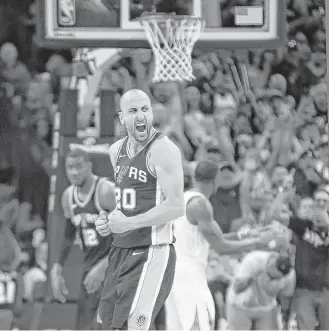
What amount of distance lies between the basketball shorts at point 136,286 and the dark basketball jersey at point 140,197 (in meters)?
0.04

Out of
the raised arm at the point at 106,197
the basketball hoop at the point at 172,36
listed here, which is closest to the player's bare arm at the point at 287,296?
the raised arm at the point at 106,197

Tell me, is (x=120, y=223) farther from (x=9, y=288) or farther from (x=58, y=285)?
(x=9, y=288)

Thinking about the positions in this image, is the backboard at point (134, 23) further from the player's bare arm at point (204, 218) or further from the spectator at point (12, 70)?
the player's bare arm at point (204, 218)

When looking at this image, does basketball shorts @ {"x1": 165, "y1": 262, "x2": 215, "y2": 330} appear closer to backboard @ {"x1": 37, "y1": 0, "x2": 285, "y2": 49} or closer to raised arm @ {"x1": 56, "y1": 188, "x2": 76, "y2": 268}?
raised arm @ {"x1": 56, "y1": 188, "x2": 76, "y2": 268}

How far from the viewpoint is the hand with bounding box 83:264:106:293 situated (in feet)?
21.6

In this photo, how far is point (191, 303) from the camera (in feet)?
16.8

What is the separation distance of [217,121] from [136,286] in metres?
3.32

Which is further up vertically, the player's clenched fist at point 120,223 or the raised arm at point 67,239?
the player's clenched fist at point 120,223

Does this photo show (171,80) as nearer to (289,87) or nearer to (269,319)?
(289,87)

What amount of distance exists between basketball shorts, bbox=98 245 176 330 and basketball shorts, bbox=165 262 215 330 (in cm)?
118

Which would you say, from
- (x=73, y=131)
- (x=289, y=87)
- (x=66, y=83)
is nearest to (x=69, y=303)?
(x=73, y=131)

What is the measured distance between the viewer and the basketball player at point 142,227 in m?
3.87

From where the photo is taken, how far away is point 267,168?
6.95m

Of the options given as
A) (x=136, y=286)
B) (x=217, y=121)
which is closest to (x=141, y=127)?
(x=136, y=286)
